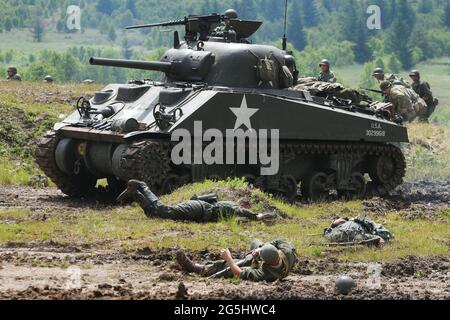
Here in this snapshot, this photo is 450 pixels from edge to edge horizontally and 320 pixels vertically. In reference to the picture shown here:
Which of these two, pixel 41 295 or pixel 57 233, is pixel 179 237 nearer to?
pixel 57 233

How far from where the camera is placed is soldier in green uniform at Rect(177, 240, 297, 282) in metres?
14.6

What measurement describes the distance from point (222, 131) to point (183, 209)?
3427 millimetres

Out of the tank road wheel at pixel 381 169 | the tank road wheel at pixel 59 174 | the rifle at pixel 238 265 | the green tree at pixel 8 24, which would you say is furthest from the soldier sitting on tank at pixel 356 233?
the green tree at pixel 8 24

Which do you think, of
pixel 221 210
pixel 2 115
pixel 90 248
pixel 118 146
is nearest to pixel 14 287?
pixel 90 248

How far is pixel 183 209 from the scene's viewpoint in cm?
1906

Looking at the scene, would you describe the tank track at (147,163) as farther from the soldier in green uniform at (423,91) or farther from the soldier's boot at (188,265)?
the soldier in green uniform at (423,91)

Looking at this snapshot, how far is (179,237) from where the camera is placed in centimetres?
1761

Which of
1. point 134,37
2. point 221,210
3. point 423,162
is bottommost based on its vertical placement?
point 134,37

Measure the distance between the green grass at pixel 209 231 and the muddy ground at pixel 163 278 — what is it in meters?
0.46

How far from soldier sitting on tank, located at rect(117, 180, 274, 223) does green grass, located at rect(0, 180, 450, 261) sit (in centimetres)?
16

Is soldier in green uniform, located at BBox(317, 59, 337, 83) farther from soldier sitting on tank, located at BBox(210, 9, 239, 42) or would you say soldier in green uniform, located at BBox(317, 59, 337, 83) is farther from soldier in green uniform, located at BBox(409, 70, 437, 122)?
soldier sitting on tank, located at BBox(210, 9, 239, 42)

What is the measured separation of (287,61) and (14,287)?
11782 millimetres

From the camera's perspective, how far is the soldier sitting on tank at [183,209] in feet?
62.5

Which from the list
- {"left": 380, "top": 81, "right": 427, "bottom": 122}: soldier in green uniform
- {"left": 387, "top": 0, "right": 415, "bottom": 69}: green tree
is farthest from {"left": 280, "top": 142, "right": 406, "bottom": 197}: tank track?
{"left": 387, "top": 0, "right": 415, "bottom": 69}: green tree
